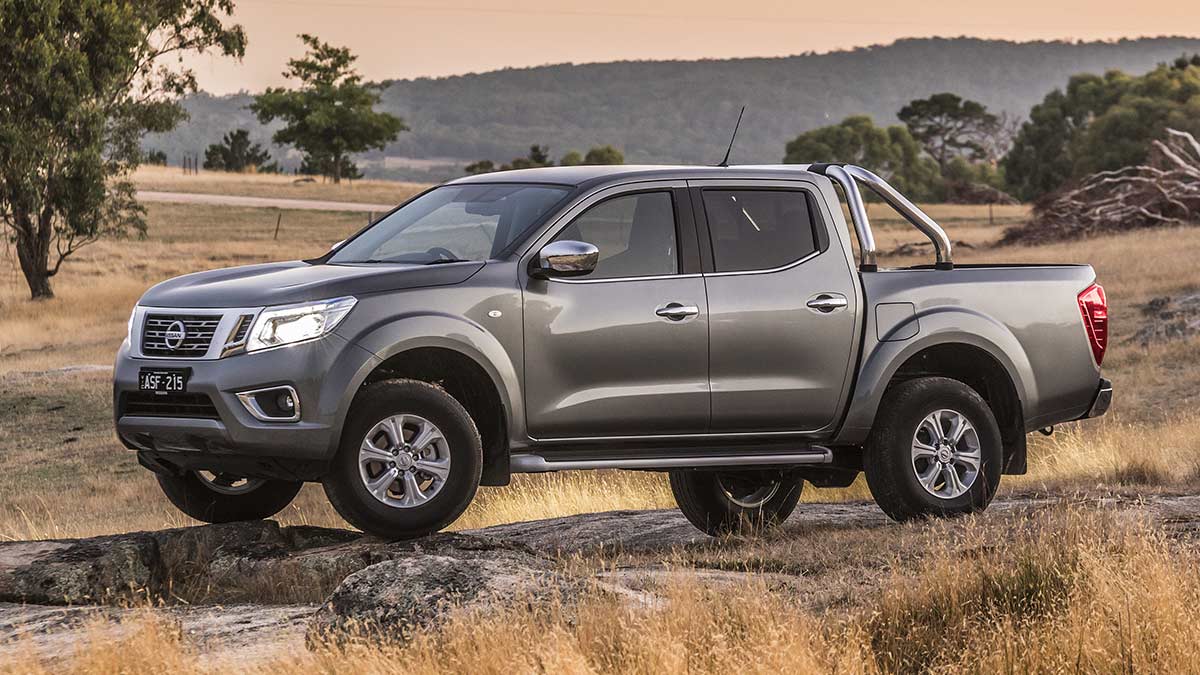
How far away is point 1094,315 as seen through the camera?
997cm

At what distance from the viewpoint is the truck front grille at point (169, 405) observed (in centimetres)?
782

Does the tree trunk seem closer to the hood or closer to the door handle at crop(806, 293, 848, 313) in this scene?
the hood

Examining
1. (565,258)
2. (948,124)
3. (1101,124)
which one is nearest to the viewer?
(565,258)

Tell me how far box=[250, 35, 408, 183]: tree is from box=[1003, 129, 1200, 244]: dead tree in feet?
206

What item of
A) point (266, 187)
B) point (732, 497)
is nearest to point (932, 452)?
point (732, 497)

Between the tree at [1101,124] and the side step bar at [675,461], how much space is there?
47.4m

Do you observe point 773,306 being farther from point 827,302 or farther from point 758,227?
point 758,227

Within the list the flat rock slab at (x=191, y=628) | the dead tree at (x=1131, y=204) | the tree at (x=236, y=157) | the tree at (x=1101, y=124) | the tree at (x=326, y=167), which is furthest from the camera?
the tree at (x=236, y=157)

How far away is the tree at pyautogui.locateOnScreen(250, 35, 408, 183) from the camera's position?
10619cm

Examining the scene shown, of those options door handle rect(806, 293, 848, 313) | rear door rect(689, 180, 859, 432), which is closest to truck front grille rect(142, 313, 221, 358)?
rear door rect(689, 180, 859, 432)

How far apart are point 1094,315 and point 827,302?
6.23ft

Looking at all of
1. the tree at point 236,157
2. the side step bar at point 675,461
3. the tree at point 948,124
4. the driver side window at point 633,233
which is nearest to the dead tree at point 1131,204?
the side step bar at point 675,461

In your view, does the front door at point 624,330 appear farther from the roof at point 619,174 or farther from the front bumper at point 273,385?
the front bumper at point 273,385

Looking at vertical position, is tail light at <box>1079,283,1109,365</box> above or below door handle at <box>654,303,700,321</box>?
below
